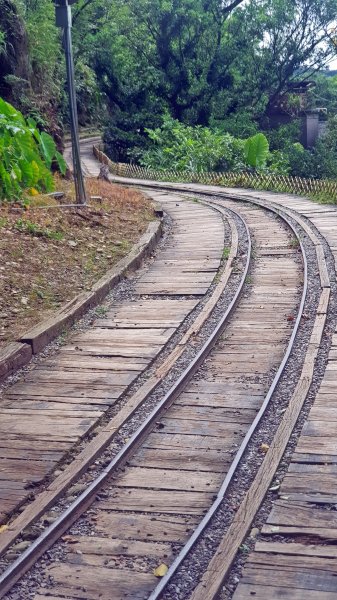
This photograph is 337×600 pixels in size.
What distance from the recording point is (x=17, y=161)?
13.7 meters

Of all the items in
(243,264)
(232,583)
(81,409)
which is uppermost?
(243,264)

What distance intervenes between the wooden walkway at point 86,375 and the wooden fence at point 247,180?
10.0 m

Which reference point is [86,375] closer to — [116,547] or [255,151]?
[116,547]

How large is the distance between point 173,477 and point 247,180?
2064cm

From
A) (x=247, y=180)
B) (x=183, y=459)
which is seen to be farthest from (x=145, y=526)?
(x=247, y=180)

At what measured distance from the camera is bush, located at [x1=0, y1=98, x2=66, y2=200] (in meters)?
13.3

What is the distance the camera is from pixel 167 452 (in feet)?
19.3

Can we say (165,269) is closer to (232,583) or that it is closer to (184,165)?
(232,583)

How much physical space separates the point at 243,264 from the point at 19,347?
5169mm

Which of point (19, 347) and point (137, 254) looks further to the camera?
point (137, 254)

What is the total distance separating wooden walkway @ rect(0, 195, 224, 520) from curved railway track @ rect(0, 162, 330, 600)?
30 centimetres

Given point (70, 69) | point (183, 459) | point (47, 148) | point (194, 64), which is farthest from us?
point (194, 64)

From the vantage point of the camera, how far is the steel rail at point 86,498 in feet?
14.2

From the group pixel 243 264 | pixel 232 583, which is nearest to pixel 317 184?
pixel 243 264
